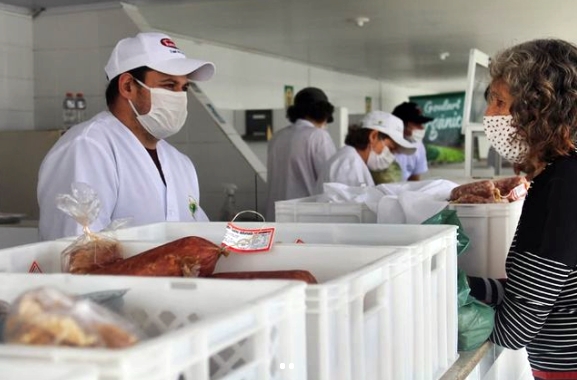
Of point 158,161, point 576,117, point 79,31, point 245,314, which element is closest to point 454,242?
point 576,117

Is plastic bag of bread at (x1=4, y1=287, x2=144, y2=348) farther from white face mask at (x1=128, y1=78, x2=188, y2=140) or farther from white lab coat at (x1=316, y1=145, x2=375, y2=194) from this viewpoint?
white lab coat at (x1=316, y1=145, x2=375, y2=194)

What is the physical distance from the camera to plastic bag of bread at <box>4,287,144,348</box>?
0.64 metres

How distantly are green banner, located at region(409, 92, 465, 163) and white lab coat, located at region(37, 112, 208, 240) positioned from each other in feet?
33.7

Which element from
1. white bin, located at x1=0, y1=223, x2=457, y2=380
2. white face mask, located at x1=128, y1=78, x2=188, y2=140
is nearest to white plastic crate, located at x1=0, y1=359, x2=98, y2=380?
white bin, located at x1=0, y1=223, x2=457, y2=380

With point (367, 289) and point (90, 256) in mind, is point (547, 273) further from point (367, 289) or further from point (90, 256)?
point (90, 256)

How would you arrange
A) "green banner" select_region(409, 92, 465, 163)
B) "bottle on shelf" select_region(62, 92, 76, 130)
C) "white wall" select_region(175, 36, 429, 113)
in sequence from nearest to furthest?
"bottle on shelf" select_region(62, 92, 76, 130) → "white wall" select_region(175, 36, 429, 113) → "green banner" select_region(409, 92, 465, 163)

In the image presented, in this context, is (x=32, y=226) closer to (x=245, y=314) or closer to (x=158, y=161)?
(x=158, y=161)

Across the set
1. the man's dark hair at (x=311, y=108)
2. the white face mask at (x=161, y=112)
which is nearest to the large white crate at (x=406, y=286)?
Answer: the white face mask at (x=161, y=112)

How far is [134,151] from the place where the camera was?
2094 mm

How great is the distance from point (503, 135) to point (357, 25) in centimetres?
397

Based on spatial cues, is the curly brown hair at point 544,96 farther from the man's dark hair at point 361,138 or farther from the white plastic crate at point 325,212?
the man's dark hair at point 361,138

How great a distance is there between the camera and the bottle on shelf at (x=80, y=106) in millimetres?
4430

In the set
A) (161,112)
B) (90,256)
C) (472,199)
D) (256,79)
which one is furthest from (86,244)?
(256,79)

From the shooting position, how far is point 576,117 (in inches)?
60.3
